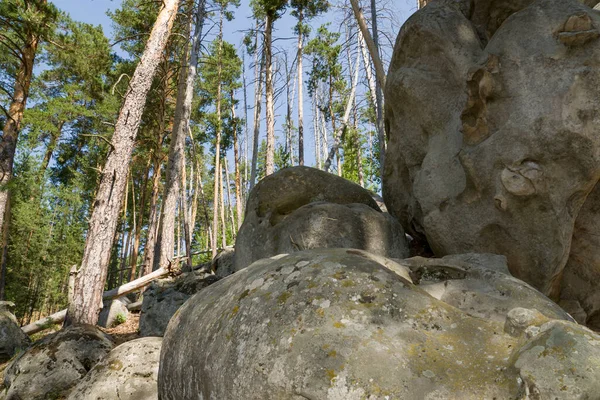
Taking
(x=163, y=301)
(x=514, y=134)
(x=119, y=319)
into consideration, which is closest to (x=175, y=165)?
(x=119, y=319)

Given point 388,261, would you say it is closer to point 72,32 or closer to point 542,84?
point 542,84

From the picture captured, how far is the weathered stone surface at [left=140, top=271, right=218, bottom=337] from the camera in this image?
8.16 meters

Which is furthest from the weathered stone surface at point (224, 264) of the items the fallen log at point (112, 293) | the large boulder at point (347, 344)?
the large boulder at point (347, 344)

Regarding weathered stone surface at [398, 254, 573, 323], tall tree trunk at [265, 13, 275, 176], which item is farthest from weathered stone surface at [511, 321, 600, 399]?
tall tree trunk at [265, 13, 275, 176]

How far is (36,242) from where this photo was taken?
23219 millimetres

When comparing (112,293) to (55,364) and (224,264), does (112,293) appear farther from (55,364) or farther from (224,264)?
(55,364)

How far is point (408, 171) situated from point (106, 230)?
5.94 meters

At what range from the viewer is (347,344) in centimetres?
227

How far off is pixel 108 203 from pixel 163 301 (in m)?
2.31

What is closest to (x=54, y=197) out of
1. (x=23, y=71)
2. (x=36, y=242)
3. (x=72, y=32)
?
(x=36, y=242)

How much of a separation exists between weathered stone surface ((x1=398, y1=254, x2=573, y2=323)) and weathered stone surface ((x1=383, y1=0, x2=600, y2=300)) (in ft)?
5.94

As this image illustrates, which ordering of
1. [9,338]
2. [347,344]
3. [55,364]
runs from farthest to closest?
[9,338] → [55,364] → [347,344]

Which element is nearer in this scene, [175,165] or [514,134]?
[514,134]

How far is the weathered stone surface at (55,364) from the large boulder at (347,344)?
3.73 metres
